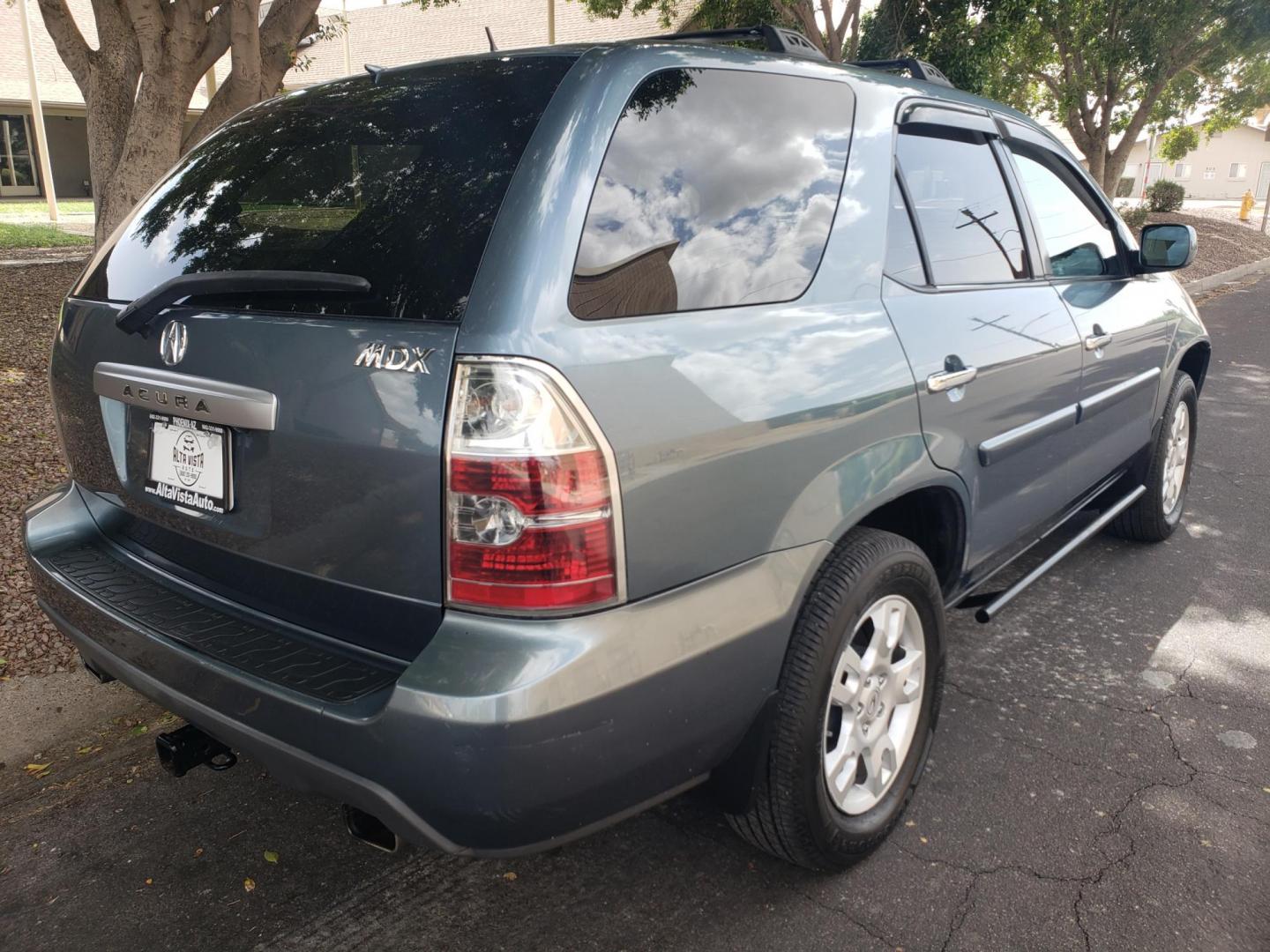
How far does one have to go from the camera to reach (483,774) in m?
1.67

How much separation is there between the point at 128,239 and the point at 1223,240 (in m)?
26.3

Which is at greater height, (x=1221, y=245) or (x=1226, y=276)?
(x=1221, y=245)

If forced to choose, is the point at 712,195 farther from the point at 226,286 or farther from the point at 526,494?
the point at 226,286

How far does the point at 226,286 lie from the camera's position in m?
1.99

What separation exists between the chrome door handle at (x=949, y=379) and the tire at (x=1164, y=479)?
2.21 metres

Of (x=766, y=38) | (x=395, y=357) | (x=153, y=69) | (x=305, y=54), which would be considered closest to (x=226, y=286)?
(x=395, y=357)

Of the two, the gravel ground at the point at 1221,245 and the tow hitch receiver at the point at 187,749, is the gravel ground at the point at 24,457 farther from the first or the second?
the gravel ground at the point at 1221,245

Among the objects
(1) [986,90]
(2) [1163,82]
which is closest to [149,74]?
(1) [986,90]

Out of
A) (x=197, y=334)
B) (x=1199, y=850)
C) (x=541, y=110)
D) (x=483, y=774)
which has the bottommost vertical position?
(x=1199, y=850)

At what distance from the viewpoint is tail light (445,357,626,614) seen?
1.69 meters

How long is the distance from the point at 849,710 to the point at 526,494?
1112mm

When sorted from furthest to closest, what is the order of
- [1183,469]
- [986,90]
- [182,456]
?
1. [986,90]
2. [1183,469]
3. [182,456]

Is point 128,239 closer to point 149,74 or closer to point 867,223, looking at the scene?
point 867,223

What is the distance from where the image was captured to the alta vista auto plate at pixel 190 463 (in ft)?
6.67
